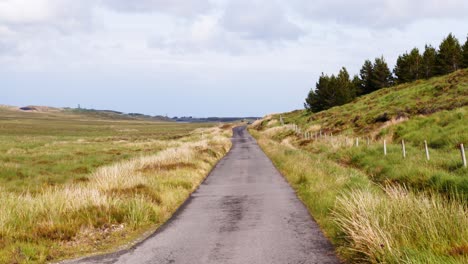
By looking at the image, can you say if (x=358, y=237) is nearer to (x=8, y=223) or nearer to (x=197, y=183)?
(x=8, y=223)

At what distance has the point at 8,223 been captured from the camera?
8812 mm

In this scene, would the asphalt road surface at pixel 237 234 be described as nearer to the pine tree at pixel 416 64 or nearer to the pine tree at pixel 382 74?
the pine tree at pixel 416 64

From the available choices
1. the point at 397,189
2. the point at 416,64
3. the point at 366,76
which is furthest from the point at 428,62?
the point at 397,189

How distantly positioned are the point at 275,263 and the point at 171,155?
61.6 ft

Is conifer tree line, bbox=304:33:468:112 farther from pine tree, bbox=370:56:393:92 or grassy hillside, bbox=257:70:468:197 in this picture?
grassy hillside, bbox=257:70:468:197

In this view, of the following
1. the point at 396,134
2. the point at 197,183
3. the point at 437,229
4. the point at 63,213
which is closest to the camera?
the point at 437,229

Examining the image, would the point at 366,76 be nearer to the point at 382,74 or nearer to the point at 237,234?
the point at 382,74

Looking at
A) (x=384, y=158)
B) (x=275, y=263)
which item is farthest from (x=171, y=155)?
(x=275, y=263)

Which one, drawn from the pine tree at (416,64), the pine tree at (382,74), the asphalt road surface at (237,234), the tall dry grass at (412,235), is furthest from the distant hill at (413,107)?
the pine tree at (382,74)

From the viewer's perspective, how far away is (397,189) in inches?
534

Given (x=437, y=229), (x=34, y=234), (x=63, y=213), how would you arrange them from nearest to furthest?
(x=437, y=229) → (x=34, y=234) → (x=63, y=213)

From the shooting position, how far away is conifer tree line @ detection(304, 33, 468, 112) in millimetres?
62562

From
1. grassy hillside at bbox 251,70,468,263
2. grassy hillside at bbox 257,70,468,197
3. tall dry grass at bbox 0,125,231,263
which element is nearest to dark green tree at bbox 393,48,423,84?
grassy hillside at bbox 257,70,468,197

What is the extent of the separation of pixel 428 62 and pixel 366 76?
18.0 metres
